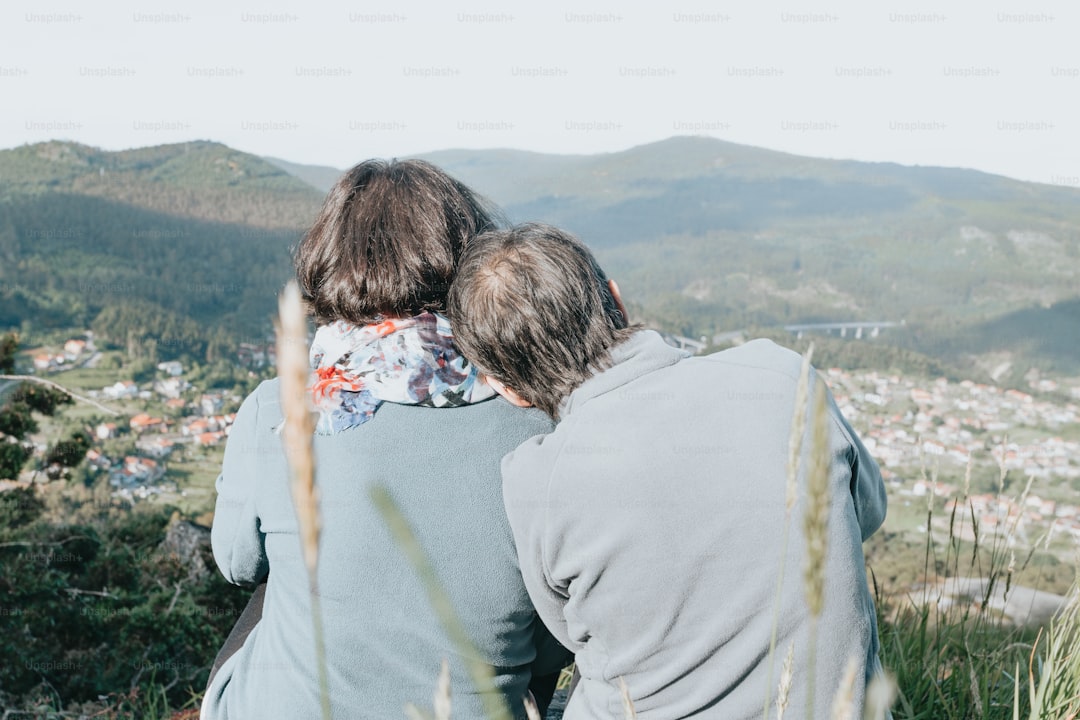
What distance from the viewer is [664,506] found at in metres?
1.16

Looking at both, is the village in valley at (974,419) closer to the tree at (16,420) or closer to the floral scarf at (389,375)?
the tree at (16,420)

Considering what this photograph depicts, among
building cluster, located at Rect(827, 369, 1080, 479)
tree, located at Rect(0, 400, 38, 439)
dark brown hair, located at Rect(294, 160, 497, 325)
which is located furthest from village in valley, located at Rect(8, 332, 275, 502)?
building cluster, located at Rect(827, 369, 1080, 479)

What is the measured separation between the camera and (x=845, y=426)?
1.28 meters

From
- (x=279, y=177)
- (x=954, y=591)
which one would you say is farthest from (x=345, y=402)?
(x=279, y=177)

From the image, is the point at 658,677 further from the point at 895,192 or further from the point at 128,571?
the point at 895,192

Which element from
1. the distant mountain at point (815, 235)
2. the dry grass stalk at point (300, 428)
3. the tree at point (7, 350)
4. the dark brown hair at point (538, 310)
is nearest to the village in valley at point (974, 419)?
the distant mountain at point (815, 235)

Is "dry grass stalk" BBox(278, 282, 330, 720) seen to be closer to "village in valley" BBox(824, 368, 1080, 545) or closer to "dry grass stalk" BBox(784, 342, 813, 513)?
"dry grass stalk" BBox(784, 342, 813, 513)

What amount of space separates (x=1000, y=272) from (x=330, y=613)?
154ft

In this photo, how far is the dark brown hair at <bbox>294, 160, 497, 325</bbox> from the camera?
157 centimetres

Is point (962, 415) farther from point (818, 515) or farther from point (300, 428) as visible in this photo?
point (300, 428)

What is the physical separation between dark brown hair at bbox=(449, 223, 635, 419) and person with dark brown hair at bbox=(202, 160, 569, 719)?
13 cm

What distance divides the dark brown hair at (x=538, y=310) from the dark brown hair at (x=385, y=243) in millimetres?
217

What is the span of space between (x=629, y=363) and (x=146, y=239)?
3082cm

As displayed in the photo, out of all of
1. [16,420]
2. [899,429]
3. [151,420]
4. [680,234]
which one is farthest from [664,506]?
[680,234]
